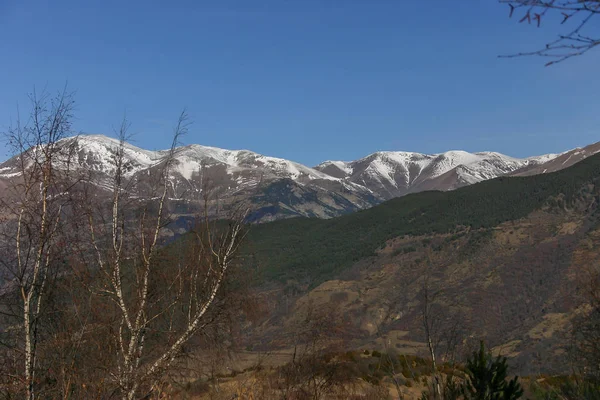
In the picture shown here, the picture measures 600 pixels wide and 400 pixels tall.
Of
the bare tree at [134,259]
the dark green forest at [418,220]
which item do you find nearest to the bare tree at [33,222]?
the bare tree at [134,259]

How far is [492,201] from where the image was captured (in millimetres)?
135375

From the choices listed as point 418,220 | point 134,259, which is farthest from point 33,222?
point 418,220

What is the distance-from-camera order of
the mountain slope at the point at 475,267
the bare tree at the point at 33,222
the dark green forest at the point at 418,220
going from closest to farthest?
1. the bare tree at the point at 33,222
2. the mountain slope at the point at 475,267
3. the dark green forest at the point at 418,220

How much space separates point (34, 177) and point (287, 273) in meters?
129

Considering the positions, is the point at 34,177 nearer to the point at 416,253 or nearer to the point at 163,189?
the point at 163,189

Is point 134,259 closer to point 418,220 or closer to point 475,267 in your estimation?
point 475,267

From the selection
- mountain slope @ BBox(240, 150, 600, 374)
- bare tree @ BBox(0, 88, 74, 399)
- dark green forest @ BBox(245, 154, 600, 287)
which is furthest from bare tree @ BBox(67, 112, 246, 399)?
dark green forest @ BBox(245, 154, 600, 287)

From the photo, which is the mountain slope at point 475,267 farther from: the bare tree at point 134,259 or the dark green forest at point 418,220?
the bare tree at point 134,259

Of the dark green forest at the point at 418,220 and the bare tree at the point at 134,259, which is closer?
the bare tree at the point at 134,259

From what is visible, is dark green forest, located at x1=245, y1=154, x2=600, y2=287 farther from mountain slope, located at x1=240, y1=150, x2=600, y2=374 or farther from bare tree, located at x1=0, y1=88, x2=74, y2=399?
bare tree, located at x1=0, y1=88, x2=74, y2=399

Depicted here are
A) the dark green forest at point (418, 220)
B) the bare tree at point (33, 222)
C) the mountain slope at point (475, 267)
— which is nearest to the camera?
the bare tree at point (33, 222)

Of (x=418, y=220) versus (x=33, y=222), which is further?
(x=418, y=220)

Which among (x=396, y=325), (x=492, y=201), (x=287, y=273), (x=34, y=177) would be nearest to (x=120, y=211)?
(x=34, y=177)

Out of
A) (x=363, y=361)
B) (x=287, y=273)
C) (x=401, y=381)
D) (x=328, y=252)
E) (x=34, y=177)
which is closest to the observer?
(x=34, y=177)
